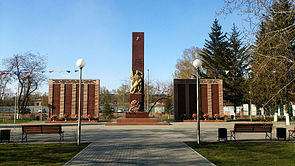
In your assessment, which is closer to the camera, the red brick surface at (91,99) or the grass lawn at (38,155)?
the grass lawn at (38,155)

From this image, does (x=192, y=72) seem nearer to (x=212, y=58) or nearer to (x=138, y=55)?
(x=212, y=58)

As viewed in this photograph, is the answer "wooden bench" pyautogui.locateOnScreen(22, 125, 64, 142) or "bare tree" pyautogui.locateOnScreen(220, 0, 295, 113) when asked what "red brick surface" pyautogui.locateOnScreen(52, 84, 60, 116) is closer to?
"wooden bench" pyautogui.locateOnScreen(22, 125, 64, 142)

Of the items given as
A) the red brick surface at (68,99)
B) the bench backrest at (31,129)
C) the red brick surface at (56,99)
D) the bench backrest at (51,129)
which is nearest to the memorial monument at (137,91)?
the red brick surface at (68,99)

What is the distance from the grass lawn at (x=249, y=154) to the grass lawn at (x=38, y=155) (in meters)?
4.75

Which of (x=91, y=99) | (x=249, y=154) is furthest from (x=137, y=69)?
(x=249, y=154)

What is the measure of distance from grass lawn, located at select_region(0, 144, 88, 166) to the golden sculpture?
13.7 m

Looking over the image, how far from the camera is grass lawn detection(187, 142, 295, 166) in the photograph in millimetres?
A: 6874

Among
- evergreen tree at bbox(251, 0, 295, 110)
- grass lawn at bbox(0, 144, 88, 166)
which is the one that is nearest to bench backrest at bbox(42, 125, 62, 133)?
grass lawn at bbox(0, 144, 88, 166)

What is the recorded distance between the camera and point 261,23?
6.98m

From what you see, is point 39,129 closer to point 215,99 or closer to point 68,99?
point 68,99

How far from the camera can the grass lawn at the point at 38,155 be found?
22.6ft

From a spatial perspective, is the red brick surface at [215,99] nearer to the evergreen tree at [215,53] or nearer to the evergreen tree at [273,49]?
the evergreen tree at [215,53]

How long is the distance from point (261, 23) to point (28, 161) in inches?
324

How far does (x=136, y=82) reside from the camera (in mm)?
23047
